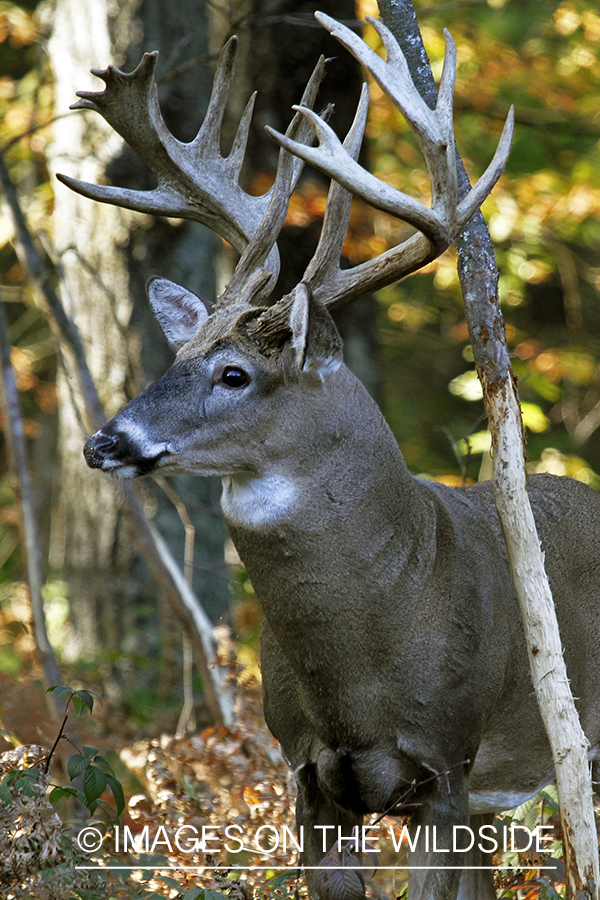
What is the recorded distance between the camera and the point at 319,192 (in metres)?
7.95

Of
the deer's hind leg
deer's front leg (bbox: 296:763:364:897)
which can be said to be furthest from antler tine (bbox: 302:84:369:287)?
the deer's hind leg

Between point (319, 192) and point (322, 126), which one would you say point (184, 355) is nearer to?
point (322, 126)

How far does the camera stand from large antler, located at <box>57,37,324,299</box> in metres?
4.35

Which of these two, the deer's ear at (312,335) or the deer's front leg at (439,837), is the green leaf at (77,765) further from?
the deer's ear at (312,335)

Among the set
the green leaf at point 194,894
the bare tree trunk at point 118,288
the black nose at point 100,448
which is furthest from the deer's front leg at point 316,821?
the bare tree trunk at point 118,288

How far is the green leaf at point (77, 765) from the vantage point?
11.8 feet

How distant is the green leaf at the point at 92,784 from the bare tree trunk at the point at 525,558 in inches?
62.2

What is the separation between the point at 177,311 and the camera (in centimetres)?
443

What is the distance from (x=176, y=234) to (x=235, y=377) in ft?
15.8

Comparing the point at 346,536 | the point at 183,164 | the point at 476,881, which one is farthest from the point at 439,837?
the point at 183,164

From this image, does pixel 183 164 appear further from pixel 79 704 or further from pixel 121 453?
pixel 79 704

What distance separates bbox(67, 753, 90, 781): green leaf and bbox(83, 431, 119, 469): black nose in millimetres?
1058

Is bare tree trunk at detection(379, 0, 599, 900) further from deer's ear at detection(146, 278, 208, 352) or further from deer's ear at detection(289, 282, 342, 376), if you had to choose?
deer's ear at detection(146, 278, 208, 352)

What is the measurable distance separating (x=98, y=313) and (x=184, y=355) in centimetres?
455
